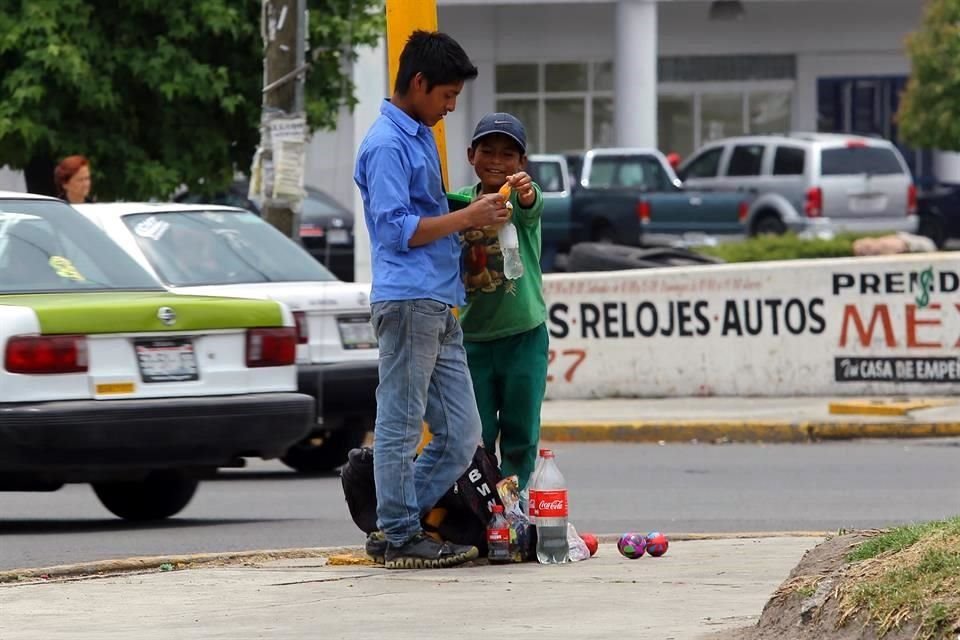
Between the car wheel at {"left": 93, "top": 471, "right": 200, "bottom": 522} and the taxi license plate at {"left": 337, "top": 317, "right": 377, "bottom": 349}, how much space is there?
68.6 inches

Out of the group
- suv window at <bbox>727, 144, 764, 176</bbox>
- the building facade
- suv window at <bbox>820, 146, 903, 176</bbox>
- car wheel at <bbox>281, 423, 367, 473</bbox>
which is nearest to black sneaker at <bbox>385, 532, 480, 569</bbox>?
car wheel at <bbox>281, 423, 367, 473</bbox>

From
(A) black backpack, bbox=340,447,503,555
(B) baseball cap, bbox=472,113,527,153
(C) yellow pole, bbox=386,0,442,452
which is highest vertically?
(C) yellow pole, bbox=386,0,442,452

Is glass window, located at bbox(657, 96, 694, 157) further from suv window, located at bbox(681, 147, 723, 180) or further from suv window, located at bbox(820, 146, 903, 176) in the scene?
suv window, located at bbox(820, 146, 903, 176)

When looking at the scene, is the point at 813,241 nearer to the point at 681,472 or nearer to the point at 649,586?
the point at 681,472

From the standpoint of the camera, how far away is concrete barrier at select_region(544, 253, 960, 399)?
15797 millimetres

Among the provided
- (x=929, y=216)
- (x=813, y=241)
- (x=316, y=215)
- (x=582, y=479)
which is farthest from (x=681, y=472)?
(x=929, y=216)

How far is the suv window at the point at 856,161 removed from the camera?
31.5 metres

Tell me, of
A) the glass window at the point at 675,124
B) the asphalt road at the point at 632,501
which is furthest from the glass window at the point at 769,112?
the asphalt road at the point at 632,501

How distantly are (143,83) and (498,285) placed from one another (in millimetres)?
11926

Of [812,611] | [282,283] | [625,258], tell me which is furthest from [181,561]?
[625,258]

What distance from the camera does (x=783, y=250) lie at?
21500 mm

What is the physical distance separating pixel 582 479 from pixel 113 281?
339 cm

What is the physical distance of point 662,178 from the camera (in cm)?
3158

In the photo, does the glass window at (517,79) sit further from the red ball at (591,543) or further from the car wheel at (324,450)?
the red ball at (591,543)
